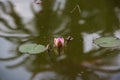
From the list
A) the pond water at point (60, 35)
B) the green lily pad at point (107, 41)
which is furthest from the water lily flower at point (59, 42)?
the green lily pad at point (107, 41)

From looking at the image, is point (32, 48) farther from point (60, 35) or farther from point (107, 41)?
point (107, 41)

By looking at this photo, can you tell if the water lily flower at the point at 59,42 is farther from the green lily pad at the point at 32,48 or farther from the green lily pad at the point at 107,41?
the green lily pad at the point at 107,41

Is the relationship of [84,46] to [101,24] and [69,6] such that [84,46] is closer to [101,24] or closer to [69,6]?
[101,24]

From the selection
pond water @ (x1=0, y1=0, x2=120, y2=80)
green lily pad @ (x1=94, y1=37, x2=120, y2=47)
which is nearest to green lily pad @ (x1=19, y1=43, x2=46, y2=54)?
pond water @ (x1=0, y1=0, x2=120, y2=80)

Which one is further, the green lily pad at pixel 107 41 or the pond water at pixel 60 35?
the green lily pad at pixel 107 41

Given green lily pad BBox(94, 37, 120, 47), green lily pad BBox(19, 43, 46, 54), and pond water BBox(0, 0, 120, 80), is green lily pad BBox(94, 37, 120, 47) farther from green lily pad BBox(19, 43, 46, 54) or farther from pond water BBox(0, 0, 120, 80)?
green lily pad BBox(19, 43, 46, 54)

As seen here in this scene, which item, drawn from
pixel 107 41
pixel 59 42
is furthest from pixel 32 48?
pixel 107 41
